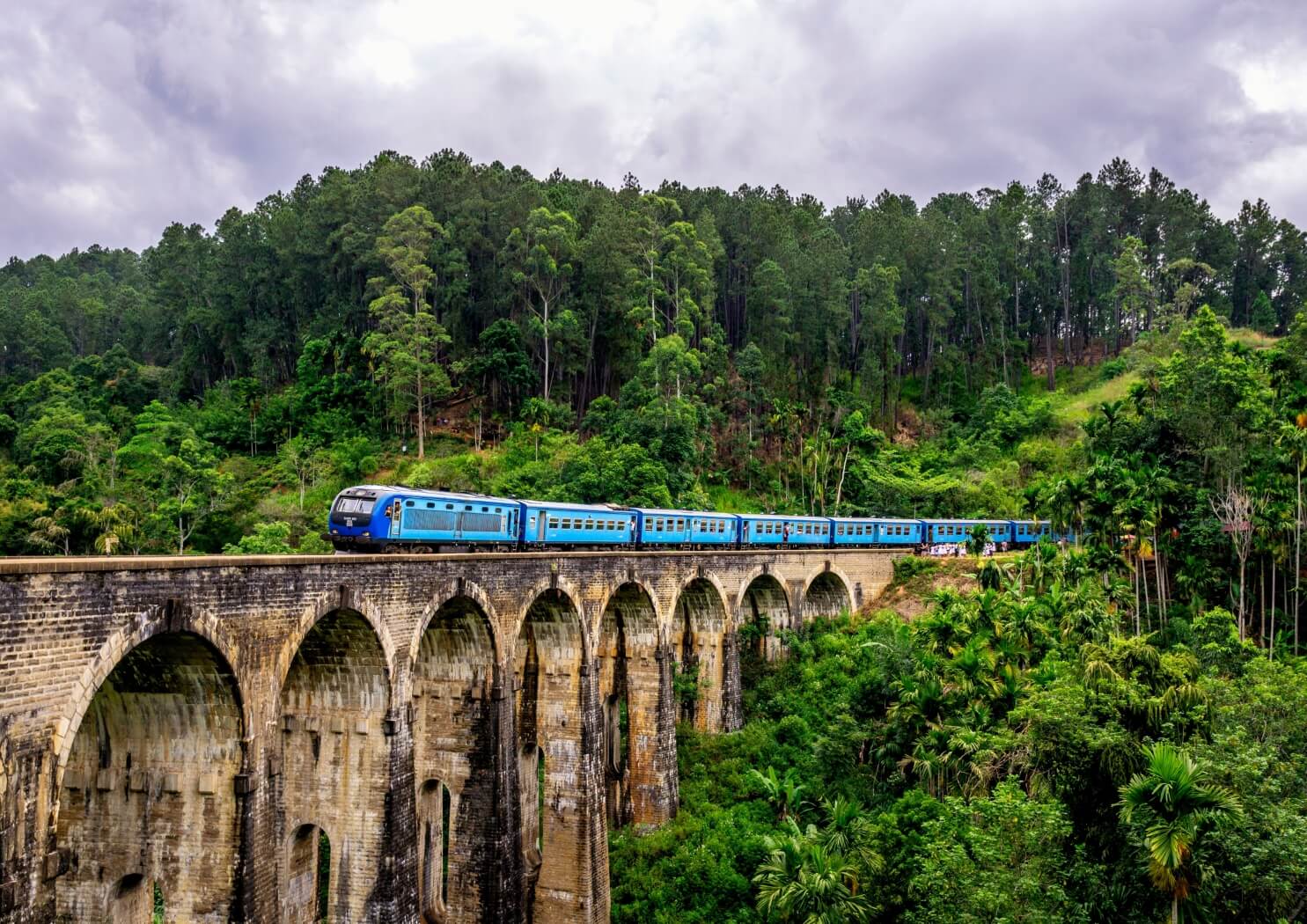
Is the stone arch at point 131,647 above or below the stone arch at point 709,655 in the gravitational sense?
above

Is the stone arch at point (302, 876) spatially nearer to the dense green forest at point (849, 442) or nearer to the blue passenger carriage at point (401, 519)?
the blue passenger carriage at point (401, 519)

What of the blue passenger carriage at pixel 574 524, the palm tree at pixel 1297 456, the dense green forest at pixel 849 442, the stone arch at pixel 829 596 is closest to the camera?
the dense green forest at pixel 849 442

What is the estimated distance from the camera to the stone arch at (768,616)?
39.9 metres

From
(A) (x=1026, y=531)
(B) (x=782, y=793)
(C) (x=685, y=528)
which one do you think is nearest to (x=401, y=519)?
(C) (x=685, y=528)

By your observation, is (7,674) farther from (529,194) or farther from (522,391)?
(529,194)

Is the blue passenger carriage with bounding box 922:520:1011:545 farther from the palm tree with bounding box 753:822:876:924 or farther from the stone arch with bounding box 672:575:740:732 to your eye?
the palm tree with bounding box 753:822:876:924

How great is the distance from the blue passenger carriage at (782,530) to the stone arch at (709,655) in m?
4.18

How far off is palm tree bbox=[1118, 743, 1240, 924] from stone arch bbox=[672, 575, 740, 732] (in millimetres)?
19338

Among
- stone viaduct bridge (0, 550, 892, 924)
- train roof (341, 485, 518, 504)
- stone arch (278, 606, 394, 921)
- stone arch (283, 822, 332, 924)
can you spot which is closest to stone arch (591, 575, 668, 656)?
stone viaduct bridge (0, 550, 892, 924)

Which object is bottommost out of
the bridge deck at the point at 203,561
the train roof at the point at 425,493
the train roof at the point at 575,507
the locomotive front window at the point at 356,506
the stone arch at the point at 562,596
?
the stone arch at the point at 562,596

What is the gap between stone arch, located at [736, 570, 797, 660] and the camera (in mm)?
39938

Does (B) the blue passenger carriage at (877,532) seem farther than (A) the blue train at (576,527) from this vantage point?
Yes

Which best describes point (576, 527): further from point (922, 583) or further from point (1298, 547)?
point (1298, 547)

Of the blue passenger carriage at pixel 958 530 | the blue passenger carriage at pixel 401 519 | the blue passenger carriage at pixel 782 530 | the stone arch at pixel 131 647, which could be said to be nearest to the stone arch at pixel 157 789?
the stone arch at pixel 131 647
